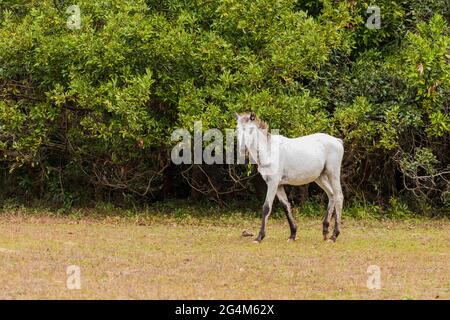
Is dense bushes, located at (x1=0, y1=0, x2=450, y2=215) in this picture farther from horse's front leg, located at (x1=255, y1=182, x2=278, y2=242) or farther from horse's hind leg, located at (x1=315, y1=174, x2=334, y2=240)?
horse's front leg, located at (x1=255, y1=182, x2=278, y2=242)

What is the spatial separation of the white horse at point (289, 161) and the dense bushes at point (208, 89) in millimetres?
1583

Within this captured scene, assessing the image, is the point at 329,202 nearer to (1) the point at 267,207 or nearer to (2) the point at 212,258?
(1) the point at 267,207

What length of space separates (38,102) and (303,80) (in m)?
5.10

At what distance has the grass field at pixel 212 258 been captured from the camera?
9617 millimetres

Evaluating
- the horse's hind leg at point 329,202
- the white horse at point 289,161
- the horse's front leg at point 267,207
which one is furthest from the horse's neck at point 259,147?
the horse's hind leg at point 329,202

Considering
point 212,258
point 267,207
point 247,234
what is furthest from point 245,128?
point 212,258

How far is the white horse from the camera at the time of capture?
13.3 meters

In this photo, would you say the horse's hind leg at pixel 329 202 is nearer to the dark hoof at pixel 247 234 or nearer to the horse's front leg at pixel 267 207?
the horse's front leg at pixel 267 207

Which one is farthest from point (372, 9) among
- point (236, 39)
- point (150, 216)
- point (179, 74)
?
point (150, 216)

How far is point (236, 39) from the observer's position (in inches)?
634

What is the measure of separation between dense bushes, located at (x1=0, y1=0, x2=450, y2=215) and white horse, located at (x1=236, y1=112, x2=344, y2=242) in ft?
5.19

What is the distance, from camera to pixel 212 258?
11.9 m

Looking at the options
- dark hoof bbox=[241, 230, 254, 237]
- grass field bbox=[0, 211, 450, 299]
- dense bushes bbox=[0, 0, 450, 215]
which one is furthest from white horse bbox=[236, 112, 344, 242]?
dense bushes bbox=[0, 0, 450, 215]

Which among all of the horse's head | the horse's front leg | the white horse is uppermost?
the horse's head
